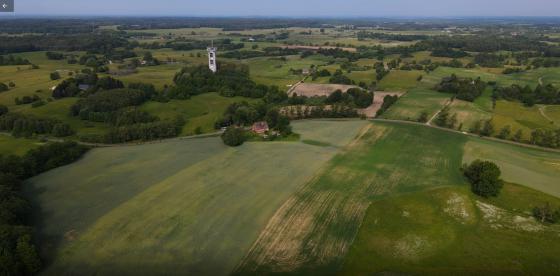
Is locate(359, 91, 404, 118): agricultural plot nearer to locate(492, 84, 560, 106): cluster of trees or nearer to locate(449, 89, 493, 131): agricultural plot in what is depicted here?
locate(449, 89, 493, 131): agricultural plot

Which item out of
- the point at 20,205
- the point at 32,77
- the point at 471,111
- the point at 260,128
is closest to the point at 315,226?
the point at 20,205

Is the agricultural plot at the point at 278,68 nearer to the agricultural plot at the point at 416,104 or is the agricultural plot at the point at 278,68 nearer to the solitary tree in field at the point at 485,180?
the agricultural plot at the point at 416,104

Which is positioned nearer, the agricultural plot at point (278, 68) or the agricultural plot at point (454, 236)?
the agricultural plot at point (454, 236)

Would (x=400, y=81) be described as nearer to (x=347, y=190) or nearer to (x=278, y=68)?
(x=278, y=68)

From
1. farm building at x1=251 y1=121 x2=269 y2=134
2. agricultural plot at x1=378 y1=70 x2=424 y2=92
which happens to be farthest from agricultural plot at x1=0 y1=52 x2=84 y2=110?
agricultural plot at x1=378 y1=70 x2=424 y2=92

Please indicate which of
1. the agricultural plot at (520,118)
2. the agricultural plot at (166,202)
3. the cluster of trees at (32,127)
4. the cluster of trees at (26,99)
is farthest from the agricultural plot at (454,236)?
the cluster of trees at (26,99)
